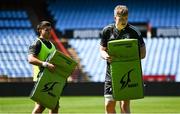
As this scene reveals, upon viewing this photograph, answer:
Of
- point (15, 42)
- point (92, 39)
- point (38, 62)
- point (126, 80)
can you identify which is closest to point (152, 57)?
point (92, 39)

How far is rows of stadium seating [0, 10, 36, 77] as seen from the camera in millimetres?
28016

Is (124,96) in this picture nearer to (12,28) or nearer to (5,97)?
(5,97)

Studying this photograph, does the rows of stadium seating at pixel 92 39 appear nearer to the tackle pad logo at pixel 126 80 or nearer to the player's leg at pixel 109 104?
the player's leg at pixel 109 104

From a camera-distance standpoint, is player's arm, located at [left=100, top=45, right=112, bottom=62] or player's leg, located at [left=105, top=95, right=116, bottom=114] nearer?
player's arm, located at [left=100, top=45, right=112, bottom=62]

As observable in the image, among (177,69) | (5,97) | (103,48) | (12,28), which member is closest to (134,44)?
(103,48)

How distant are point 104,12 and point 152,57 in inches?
222

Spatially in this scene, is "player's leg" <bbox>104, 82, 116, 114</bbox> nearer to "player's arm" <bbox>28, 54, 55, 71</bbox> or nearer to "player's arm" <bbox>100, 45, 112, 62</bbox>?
"player's arm" <bbox>100, 45, 112, 62</bbox>

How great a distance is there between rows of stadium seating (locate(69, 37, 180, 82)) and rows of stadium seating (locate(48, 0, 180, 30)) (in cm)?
169

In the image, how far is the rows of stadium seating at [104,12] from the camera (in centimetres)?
3278

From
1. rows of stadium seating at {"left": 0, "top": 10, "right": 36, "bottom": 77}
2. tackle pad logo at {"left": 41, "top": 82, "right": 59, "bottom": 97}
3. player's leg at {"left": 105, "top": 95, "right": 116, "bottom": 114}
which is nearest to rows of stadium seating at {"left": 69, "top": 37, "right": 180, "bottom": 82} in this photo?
rows of stadium seating at {"left": 0, "top": 10, "right": 36, "bottom": 77}

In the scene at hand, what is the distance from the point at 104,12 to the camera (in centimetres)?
3388

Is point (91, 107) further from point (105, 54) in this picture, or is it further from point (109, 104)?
point (105, 54)

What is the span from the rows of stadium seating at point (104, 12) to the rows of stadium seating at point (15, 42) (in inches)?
69.4

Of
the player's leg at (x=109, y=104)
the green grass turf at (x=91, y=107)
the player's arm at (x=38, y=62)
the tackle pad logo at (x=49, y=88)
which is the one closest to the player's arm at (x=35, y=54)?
the player's arm at (x=38, y=62)
